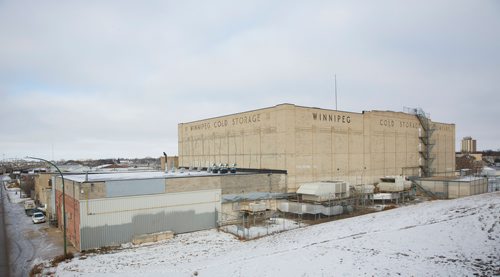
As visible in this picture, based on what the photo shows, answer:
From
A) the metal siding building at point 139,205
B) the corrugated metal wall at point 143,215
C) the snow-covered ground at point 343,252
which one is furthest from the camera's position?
the metal siding building at point 139,205

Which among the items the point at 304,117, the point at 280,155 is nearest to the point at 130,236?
the point at 280,155

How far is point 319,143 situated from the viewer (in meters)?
44.6

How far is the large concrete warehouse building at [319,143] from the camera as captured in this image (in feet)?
139

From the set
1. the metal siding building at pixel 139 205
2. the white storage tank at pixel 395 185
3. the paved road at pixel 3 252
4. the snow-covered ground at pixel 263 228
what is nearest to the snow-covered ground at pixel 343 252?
the snow-covered ground at pixel 263 228

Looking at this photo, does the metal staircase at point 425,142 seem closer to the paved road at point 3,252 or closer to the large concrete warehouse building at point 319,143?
the large concrete warehouse building at point 319,143

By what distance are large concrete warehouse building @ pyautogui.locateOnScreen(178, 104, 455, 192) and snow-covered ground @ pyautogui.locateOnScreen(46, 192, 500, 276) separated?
14912mm

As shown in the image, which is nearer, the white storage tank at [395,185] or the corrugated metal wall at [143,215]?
the corrugated metal wall at [143,215]

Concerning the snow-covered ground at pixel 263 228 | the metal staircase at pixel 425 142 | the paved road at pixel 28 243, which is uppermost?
the metal staircase at pixel 425 142

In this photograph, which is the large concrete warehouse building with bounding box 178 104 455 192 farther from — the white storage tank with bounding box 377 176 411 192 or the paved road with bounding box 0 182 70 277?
the paved road with bounding box 0 182 70 277

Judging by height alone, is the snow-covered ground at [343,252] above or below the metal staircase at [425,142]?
below

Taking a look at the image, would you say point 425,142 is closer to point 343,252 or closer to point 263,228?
point 263,228

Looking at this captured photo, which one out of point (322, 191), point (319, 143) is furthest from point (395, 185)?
point (322, 191)

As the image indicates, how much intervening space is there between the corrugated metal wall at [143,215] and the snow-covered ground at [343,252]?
97.3 inches

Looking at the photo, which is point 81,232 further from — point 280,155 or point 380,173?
point 380,173
